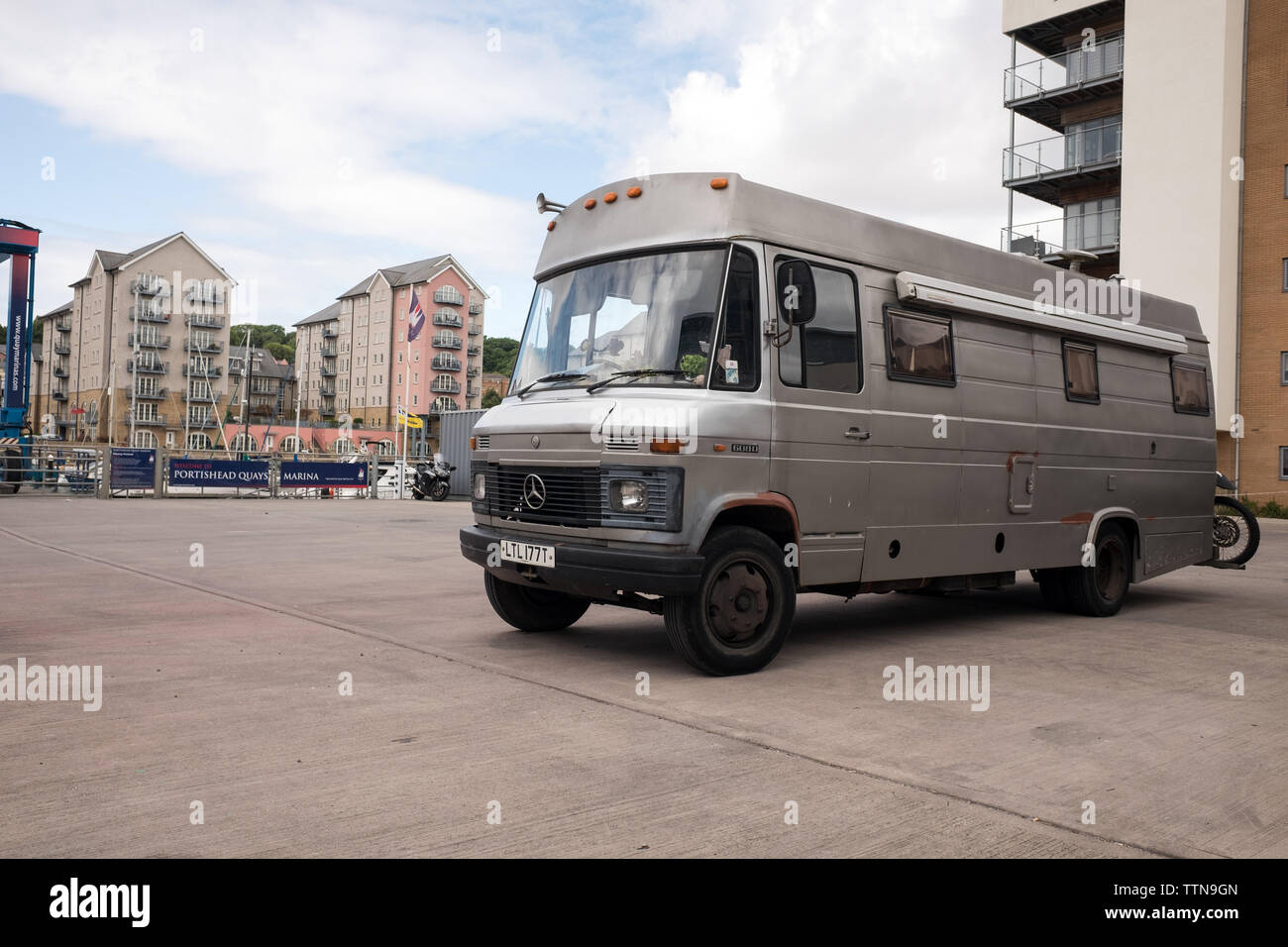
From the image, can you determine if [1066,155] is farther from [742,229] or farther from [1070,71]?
[742,229]

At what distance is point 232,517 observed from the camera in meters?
21.9

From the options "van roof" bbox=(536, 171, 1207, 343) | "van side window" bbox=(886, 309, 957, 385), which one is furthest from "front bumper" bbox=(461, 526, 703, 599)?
"van side window" bbox=(886, 309, 957, 385)

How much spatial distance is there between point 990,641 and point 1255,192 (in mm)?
32114

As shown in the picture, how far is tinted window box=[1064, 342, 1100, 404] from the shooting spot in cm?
942

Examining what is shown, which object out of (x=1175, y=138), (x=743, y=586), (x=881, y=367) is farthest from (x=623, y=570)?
(x=1175, y=138)

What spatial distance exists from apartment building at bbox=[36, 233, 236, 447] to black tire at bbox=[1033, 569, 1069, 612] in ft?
333

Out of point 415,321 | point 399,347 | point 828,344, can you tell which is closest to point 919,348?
point 828,344

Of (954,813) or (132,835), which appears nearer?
(132,835)

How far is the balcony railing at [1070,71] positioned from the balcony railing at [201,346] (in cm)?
9269

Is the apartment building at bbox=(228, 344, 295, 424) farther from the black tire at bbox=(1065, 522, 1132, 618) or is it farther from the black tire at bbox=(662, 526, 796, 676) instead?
the black tire at bbox=(662, 526, 796, 676)

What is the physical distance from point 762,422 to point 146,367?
113 metres

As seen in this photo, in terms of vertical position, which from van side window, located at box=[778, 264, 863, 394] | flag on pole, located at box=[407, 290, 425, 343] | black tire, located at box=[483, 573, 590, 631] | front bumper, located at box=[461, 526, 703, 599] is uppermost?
flag on pole, located at box=[407, 290, 425, 343]

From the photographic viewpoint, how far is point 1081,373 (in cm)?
958
